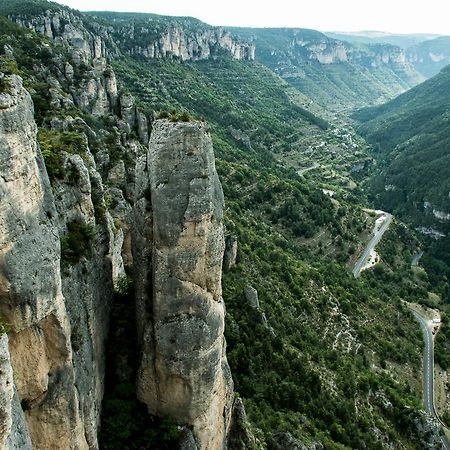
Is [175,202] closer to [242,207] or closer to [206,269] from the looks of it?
[206,269]

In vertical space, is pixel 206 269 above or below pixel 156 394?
above

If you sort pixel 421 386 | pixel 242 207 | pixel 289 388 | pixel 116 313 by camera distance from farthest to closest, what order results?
pixel 242 207, pixel 421 386, pixel 289 388, pixel 116 313

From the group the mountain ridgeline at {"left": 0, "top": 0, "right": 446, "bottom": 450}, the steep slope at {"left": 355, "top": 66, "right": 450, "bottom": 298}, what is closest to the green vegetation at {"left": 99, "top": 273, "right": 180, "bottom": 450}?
the mountain ridgeline at {"left": 0, "top": 0, "right": 446, "bottom": 450}

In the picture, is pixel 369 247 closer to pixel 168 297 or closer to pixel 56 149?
pixel 168 297

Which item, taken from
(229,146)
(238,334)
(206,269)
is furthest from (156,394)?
(229,146)

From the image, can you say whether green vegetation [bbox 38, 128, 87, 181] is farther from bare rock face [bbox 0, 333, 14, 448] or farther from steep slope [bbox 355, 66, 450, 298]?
steep slope [bbox 355, 66, 450, 298]

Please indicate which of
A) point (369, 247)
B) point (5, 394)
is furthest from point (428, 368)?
point (5, 394)

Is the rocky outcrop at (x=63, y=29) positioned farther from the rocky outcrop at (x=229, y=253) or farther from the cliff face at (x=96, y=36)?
the rocky outcrop at (x=229, y=253)
